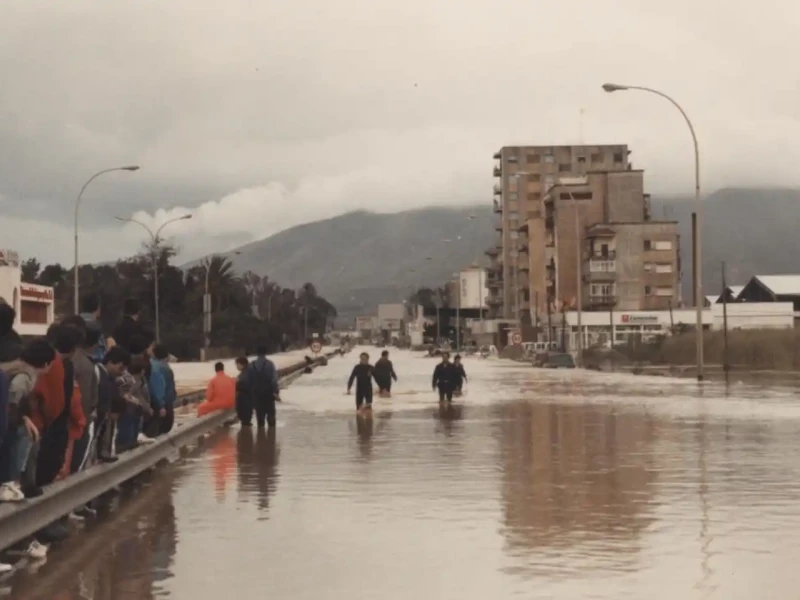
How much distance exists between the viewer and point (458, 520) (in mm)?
12789

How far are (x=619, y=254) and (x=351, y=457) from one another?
118 meters

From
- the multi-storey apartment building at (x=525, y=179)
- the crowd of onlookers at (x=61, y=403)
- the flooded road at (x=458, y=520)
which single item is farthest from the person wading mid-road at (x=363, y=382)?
the multi-storey apartment building at (x=525, y=179)

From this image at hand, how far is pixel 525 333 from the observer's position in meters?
162

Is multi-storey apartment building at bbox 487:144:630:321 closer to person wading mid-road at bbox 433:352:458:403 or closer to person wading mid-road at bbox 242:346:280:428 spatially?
person wading mid-road at bbox 433:352:458:403

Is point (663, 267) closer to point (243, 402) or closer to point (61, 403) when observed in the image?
point (243, 402)

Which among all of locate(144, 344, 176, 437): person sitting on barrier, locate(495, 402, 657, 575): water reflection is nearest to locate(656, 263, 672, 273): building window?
locate(495, 402, 657, 575): water reflection

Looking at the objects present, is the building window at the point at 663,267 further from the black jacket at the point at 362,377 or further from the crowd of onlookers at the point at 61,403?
the crowd of onlookers at the point at 61,403

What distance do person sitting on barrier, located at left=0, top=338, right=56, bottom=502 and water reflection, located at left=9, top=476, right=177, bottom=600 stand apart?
684mm

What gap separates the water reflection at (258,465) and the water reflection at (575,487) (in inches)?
103

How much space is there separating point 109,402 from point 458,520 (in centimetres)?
429

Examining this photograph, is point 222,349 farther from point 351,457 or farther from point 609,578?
point 609,578

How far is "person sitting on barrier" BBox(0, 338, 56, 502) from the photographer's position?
1095 centimetres

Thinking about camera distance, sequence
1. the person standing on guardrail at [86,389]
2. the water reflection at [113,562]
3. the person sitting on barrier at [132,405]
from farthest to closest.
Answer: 1. the person sitting on barrier at [132,405]
2. the person standing on guardrail at [86,389]
3. the water reflection at [113,562]

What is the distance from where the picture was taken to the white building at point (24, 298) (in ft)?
273
